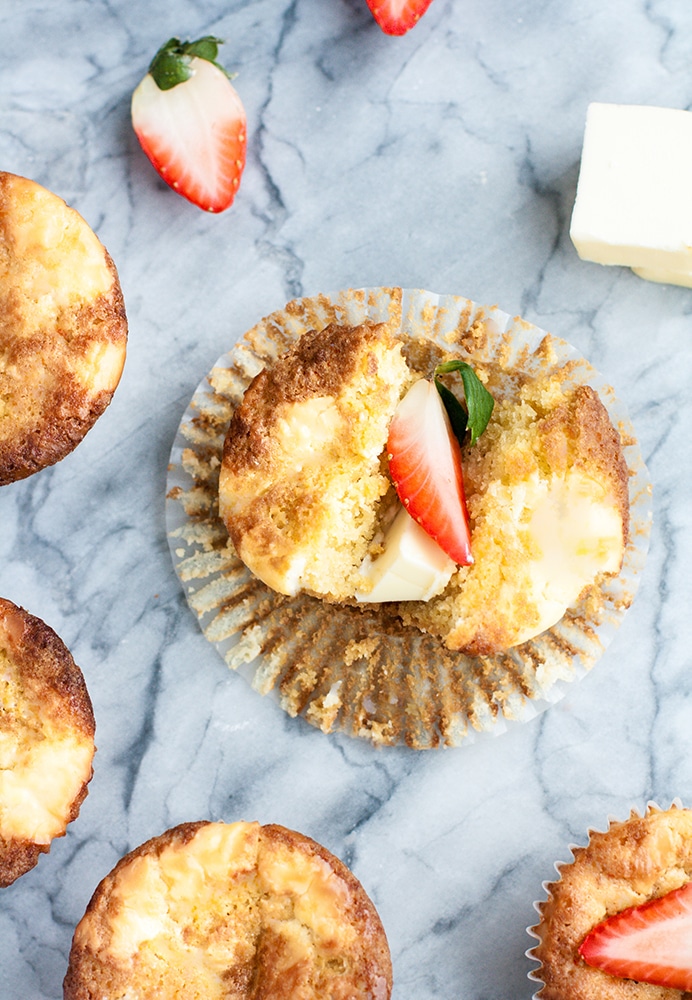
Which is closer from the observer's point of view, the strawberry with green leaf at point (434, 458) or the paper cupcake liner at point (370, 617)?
the strawberry with green leaf at point (434, 458)

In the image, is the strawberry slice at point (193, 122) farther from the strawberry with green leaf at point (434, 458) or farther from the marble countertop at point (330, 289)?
the strawberry with green leaf at point (434, 458)

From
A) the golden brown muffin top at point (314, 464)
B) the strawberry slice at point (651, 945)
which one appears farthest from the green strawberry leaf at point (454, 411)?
the strawberry slice at point (651, 945)

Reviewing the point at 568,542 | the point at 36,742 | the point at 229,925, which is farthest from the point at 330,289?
the point at 229,925

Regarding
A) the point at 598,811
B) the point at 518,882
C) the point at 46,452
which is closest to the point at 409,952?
the point at 518,882

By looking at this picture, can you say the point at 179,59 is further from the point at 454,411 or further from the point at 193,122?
the point at 454,411

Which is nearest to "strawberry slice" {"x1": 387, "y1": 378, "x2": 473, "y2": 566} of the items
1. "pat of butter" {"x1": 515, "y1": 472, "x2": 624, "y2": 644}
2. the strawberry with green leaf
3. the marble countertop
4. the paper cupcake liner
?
the strawberry with green leaf

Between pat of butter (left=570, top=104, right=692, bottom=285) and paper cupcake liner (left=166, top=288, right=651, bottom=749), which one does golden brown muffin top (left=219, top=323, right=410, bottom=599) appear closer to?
paper cupcake liner (left=166, top=288, right=651, bottom=749)
